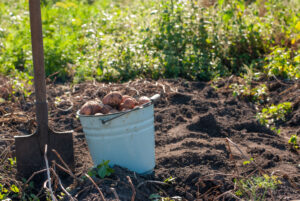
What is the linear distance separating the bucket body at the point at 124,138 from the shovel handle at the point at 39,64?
0.33m

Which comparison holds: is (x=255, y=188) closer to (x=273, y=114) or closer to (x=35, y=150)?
(x=35, y=150)

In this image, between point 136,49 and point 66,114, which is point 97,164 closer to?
point 66,114

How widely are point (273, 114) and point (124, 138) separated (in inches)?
80.2

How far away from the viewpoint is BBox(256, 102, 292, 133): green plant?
418 cm

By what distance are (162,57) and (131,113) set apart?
2690 millimetres

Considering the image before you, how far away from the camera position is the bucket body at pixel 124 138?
2832 mm

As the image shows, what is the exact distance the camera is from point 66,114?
4379mm

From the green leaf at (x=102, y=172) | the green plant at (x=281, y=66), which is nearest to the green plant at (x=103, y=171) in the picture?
the green leaf at (x=102, y=172)

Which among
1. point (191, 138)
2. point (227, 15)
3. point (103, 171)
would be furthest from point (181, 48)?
point (103, 171)

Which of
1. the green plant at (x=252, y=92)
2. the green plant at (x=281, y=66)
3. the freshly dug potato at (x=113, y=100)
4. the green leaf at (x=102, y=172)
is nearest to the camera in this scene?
the green leaf at (x=102, y=172)

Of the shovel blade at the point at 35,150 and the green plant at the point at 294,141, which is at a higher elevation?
the shovel blade at the point at 35,150

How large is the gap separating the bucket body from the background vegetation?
237 centimetres

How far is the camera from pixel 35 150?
3.07m

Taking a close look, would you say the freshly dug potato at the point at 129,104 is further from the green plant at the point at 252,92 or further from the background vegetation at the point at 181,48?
the background vegetation at the point at 181,48
